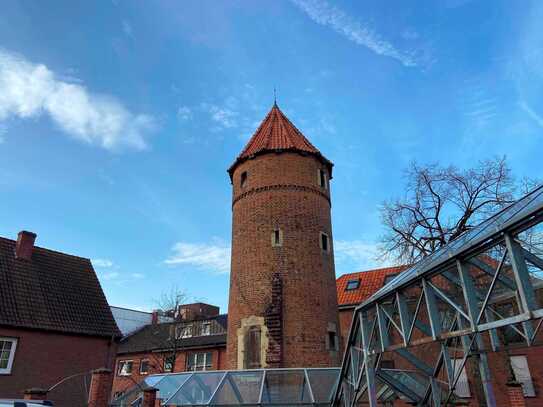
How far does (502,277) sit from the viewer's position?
7566 mm

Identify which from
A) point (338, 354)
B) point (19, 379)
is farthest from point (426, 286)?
point (19, 379)

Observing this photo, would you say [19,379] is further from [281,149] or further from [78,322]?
[281,149]

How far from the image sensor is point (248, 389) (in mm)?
13828

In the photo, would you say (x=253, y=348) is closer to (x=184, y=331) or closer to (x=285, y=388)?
(x=285, y=388)

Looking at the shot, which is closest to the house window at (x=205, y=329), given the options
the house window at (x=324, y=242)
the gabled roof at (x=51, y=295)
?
the gabled roof at (x=51, y=295)

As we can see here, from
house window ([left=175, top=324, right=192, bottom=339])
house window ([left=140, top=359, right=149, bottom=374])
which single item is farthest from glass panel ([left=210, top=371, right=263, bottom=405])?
house window ([left=140, top=359, right=149, bottom=374])

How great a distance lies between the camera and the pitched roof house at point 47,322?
58.1 feet

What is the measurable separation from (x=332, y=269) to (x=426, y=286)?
11.3 m

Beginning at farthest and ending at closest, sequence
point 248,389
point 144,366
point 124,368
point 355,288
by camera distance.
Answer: point 124,368 → point 144,366 → point 355,288 → point 248,389

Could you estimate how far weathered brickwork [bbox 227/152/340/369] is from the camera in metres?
17.0

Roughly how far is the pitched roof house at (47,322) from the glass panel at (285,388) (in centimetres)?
1018

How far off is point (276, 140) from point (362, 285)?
14.7 meters

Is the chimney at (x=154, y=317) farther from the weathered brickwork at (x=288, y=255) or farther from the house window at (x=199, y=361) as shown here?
the weathered brickwork at (x=288, y=255)

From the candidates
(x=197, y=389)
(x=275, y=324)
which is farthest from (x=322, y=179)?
(x=197, y=389)
